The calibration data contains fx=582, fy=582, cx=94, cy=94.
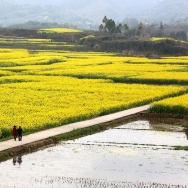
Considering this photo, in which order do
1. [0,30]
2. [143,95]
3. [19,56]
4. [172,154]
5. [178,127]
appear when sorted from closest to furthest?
[172,154] → [178,127] → [143,95] → [19,56] → [0,30]

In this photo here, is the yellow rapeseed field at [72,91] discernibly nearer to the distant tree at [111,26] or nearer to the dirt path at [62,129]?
the dirt path at [62,129]

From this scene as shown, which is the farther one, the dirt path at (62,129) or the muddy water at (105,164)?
the dirt path at (62,129)

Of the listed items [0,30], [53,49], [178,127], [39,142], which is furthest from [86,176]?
[0,30]

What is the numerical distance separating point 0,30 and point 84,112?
85.2 meters

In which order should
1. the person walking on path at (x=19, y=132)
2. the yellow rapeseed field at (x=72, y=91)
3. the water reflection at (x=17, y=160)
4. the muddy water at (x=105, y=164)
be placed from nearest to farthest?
the muddy water at (x=105, y=164)
the water reflection at (x=17, y=160)
the person walking on path at (x=19, y=132)
the yellow rapeseed field at (x=72, y=91)

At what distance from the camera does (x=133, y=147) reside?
61.2 feet

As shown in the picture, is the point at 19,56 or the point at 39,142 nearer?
the point at 39,142

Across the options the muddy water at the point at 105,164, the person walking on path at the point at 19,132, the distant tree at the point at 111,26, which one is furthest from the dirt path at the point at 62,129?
the distant tree at the point at 111,26

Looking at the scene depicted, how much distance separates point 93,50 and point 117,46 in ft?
12.5

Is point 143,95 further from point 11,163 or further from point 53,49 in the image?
point 53,49

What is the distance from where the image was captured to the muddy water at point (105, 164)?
46.7 ft

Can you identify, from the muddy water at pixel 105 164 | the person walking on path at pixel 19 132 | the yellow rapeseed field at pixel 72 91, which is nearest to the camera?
the muddy water at pixel 105 164

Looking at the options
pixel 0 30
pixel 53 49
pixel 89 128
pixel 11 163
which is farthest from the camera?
pixel 0 30

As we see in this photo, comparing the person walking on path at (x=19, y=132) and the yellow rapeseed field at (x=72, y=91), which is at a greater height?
the person walking on path at (x=19, y=132)
